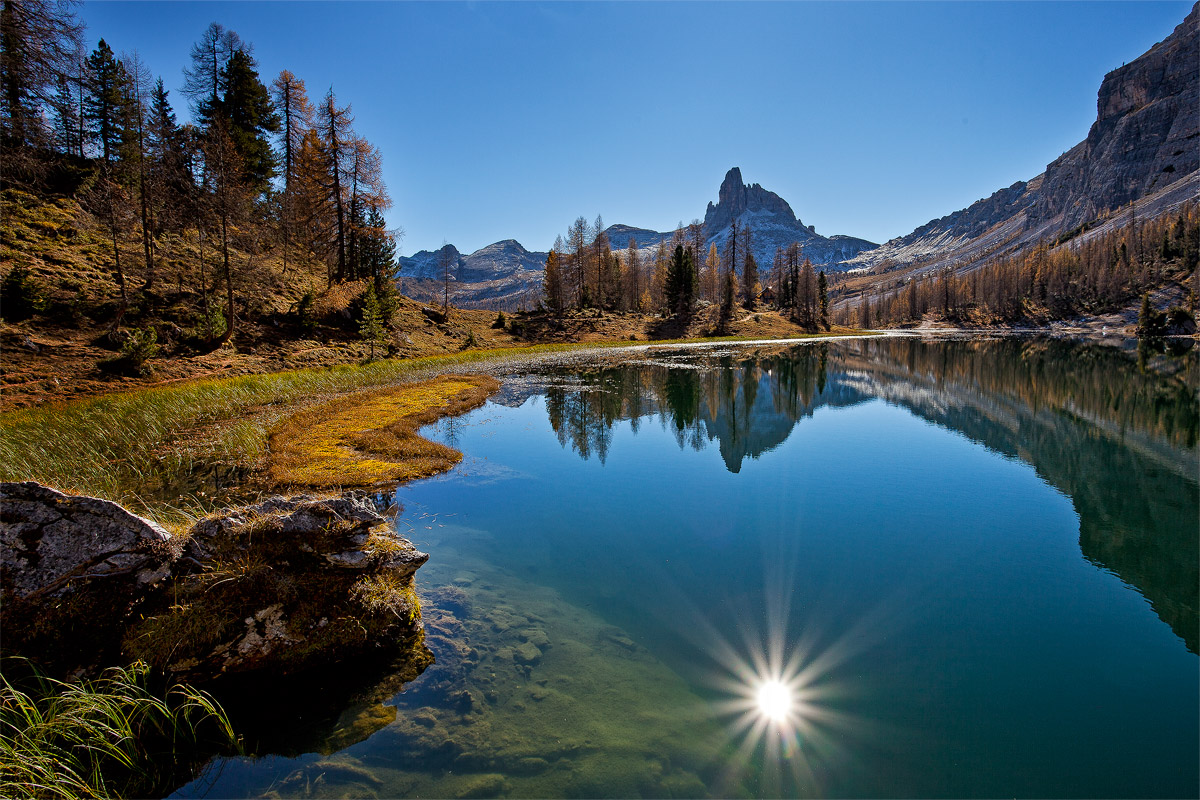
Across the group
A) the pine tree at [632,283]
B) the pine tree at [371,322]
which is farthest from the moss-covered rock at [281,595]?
the pine tree at [632,283]

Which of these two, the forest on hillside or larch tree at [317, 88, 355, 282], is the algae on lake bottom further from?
larch tree at [317, 88, 355, 282]

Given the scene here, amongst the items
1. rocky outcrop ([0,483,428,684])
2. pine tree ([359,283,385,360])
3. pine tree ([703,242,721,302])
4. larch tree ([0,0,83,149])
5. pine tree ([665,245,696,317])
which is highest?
pine tree ([703,242,721,302])

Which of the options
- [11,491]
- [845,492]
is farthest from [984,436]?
[11,491]

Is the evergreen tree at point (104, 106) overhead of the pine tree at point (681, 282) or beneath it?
overhead

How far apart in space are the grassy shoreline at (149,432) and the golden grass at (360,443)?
3.56 feet

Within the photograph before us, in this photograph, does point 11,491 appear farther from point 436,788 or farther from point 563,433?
point 563,433

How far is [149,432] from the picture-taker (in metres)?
16.9

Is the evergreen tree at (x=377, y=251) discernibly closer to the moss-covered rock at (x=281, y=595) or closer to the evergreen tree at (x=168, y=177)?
the evergreen tree at (x=168, y=177)

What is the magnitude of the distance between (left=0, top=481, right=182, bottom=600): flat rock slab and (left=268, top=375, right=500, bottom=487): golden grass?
300 inches

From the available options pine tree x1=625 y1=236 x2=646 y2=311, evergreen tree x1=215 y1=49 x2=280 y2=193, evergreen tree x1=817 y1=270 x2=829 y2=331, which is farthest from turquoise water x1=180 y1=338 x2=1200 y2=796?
evergreen tree x1=817 y1=270 x2=829 y2=331

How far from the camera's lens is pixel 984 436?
758 inches

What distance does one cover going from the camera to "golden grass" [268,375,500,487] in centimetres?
1394

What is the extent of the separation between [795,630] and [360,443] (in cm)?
1538

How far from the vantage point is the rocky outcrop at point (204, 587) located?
507 cm
